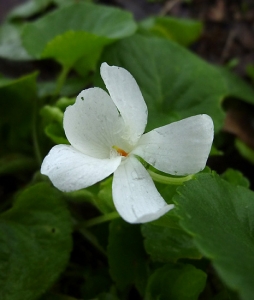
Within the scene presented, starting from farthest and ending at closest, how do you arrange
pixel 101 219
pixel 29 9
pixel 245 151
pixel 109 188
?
pixel 29 9 → pixel 245 151 → pixel 101 219 → pixel 109 188

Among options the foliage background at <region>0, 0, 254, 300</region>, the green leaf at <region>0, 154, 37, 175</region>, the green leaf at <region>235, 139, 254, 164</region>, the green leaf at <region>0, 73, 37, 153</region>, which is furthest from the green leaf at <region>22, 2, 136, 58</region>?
the green leaf at <region>235, 139, 254, 164</region>

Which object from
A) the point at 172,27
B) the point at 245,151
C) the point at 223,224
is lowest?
the point at 245,151

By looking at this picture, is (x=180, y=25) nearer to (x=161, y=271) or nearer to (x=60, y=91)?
Result: (x=60, y=91)

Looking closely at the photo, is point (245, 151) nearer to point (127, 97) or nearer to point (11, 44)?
point (127, 97)

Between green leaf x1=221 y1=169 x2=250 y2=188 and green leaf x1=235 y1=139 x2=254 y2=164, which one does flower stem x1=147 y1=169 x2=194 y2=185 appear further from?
green leaf x1=235 y1=139 x2=254 y2=164

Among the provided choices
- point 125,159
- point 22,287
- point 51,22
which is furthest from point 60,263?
point 51,22

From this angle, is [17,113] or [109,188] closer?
[109,188]

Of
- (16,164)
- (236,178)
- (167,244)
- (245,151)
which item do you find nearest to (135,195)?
(167,244)

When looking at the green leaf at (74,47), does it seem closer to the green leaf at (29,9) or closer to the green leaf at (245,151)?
the green leaf at (245,151)
